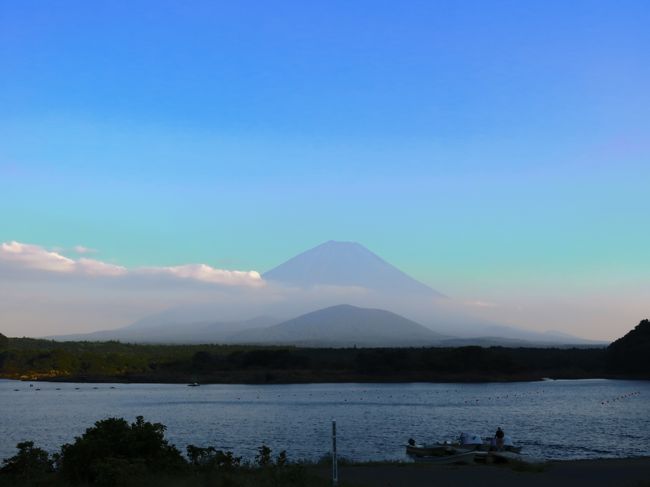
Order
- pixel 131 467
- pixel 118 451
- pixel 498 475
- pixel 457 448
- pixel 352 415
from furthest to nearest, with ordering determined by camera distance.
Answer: pixel 352 415 → pixel 457 448 → pixel 498 475 → pixel 118 451 → pixel 131 467

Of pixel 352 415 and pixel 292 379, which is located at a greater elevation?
pixel 292 379

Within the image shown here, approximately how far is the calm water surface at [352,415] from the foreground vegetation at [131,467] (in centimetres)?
1307

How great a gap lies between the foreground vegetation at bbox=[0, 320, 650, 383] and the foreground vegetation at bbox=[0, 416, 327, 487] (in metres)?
76.1

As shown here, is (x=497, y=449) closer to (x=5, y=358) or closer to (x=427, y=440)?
(x=427, y=440)

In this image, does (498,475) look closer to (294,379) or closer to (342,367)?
(294,379)

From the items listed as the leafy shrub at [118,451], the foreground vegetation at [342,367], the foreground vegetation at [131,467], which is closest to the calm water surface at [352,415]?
the foreground vegetation at [342,367]

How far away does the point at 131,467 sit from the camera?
52.5ft

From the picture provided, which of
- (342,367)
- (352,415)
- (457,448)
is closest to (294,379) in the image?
(342,367)

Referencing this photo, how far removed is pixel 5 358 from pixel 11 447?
279 feet

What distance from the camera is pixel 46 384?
296ft

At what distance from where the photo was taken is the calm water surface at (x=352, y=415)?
35.6m

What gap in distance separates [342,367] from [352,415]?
5178cm

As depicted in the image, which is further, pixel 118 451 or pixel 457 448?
pixel 457 448

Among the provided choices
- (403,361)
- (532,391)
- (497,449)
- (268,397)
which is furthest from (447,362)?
(497,449)
